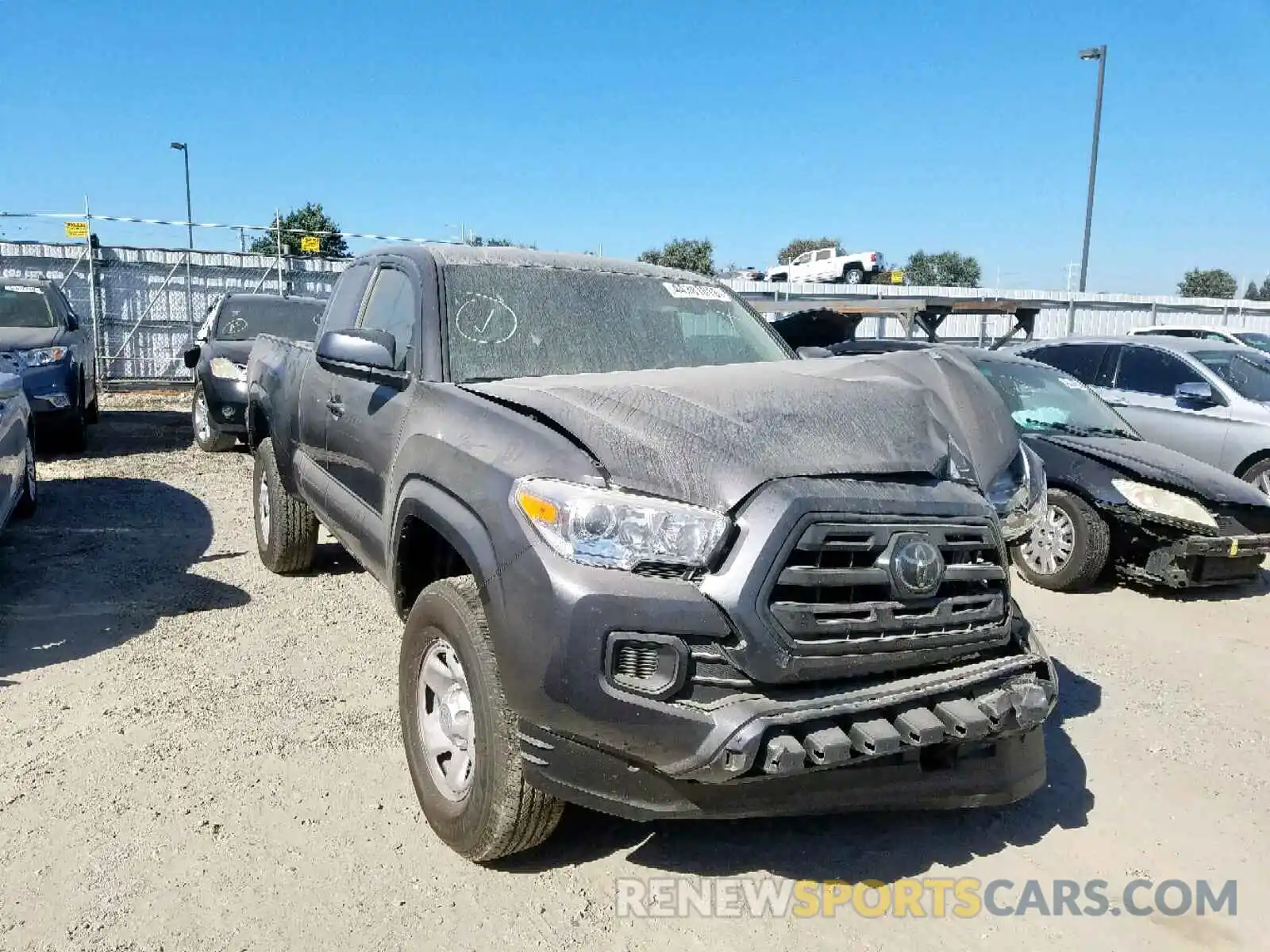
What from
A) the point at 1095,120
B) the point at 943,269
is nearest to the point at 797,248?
the point at 943,269

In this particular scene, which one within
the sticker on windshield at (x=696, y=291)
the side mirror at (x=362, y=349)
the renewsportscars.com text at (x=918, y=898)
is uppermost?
the sticker on windshield at (x=696, y=291)

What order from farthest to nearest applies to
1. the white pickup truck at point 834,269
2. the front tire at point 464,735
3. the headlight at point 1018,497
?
the white pickup truck at point 834,269 → the headlight at point 1018,497 → the front tire at point 464,735

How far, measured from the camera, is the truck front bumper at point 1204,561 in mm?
5633

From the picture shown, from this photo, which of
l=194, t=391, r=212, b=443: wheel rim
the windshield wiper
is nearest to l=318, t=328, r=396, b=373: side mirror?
the windshield wiper

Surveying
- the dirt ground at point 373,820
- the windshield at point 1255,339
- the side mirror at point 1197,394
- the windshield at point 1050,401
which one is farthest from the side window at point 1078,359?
the windshield at point 1255,339

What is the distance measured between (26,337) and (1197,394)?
11165mm

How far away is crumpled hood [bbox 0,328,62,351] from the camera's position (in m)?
8.99

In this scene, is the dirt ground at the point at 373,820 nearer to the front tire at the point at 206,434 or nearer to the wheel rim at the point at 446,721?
the wheel rim at the point at 446,721

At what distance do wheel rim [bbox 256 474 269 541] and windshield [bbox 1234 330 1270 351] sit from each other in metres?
13.5

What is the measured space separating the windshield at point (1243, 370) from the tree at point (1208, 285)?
57.9 m

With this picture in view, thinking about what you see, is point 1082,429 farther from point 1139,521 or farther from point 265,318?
point 265,318

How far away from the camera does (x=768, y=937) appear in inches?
101

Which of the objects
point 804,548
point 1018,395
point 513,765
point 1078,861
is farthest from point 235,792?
point 1018,395

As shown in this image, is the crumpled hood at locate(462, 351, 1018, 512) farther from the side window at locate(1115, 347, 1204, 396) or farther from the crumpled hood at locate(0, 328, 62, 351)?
the crumpled hood at locate(0, 328, 62, 351)
